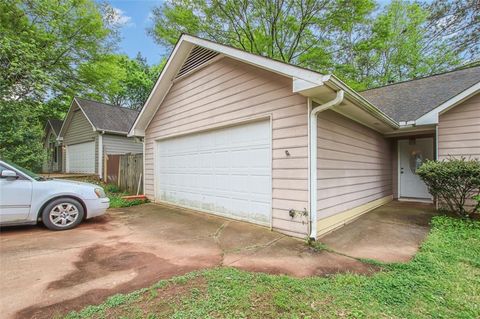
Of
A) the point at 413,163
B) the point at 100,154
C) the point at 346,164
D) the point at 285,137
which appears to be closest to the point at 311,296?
the point at 285,137

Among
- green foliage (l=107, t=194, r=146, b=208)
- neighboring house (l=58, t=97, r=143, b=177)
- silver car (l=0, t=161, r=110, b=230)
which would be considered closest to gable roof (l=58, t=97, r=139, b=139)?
neighboring house (l=58, t=97, r=143, b=177)

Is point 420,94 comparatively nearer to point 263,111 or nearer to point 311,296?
point 263,111

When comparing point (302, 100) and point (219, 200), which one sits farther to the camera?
point (219, 200)

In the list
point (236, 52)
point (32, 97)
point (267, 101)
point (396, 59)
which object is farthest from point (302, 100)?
point (396, 59)

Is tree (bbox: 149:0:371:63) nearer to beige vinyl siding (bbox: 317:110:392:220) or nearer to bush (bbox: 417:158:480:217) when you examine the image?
beige vinyl siding (bbox: 317:110:392:220)

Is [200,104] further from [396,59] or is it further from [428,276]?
[396,59]

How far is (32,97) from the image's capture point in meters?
10.5

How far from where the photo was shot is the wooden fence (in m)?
9.00

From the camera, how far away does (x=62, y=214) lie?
470cm

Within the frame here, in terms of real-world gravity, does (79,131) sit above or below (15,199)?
above

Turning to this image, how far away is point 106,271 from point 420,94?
1001 centimetres

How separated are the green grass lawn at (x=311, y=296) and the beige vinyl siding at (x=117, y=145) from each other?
12071 millimetres

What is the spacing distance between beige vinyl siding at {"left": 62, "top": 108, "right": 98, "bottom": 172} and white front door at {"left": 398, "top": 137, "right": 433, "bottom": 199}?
14023 mm

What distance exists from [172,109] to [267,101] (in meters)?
3.73
